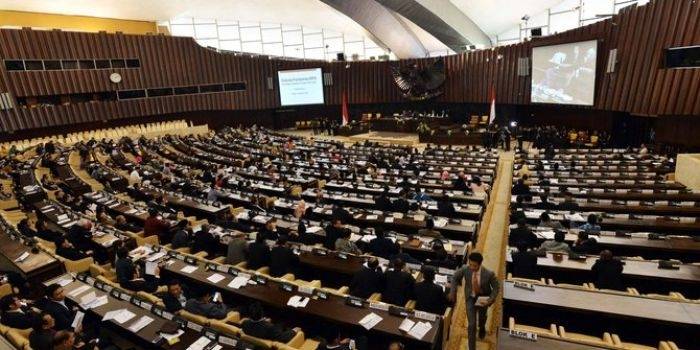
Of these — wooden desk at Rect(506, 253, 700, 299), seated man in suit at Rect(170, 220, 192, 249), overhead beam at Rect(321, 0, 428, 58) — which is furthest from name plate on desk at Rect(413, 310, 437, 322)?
overhead beam at Rect(321, 0, 428, 58)

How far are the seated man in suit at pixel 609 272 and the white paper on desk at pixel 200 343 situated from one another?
207 inches

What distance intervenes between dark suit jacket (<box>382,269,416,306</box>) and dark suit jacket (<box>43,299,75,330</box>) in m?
4.39

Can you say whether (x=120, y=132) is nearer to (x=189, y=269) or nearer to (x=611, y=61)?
(x=189, y=269)

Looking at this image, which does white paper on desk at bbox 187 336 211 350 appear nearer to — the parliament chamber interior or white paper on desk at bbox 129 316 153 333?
the parliament chamber interior

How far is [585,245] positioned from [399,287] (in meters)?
3.29

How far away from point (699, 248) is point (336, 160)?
37.0 ft

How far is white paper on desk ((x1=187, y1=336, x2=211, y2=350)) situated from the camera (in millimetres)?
4449

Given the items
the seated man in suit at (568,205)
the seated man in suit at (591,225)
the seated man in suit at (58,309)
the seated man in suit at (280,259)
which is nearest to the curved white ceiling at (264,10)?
the seated man in suit at (568,205)

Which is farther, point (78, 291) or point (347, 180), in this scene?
point (347, 180)

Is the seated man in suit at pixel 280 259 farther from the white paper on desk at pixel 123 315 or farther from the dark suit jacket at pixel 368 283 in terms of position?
the white paper on desk at pixel 123 315

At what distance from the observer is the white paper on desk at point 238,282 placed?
5855 millimetres

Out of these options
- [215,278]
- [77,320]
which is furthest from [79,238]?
[215,278]

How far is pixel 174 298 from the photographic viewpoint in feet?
17.6

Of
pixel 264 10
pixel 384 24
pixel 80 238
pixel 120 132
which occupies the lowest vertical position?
pixel 80 238
